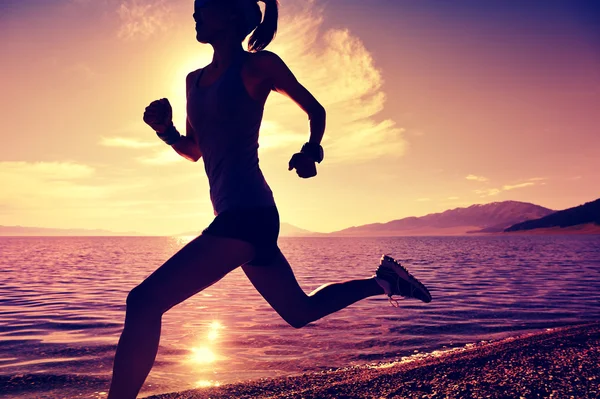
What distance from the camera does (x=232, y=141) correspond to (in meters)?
2.73

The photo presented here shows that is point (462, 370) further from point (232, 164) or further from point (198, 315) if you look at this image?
point (198, 315)

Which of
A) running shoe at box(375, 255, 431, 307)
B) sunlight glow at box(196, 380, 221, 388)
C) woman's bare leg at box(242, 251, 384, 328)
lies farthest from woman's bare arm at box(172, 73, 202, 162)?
sunlight glow at box(196, 380, 221, 388)

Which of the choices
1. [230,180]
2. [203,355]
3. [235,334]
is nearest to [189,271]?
[230,180]

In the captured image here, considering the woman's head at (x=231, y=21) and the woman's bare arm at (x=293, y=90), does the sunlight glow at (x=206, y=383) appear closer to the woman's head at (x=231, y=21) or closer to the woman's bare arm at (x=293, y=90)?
the woman's bare arm at (x=293, y=90)

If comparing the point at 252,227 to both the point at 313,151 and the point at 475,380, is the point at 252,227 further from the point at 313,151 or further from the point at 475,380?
the point at 475,380

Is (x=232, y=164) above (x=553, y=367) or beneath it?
above

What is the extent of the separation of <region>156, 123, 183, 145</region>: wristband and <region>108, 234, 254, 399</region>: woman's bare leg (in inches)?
38.9

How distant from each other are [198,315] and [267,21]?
985 centimetres

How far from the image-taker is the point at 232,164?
8.91 ft

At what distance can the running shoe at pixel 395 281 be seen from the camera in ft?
11.8

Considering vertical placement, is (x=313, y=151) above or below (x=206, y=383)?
above

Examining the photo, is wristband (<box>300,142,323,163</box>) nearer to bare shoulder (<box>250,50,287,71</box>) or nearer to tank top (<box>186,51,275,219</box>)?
tank top (<box>186,51,275,219</box>)

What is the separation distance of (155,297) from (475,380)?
337 centimetres

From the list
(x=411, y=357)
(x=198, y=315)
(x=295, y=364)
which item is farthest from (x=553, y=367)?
(x=198, y=315)
